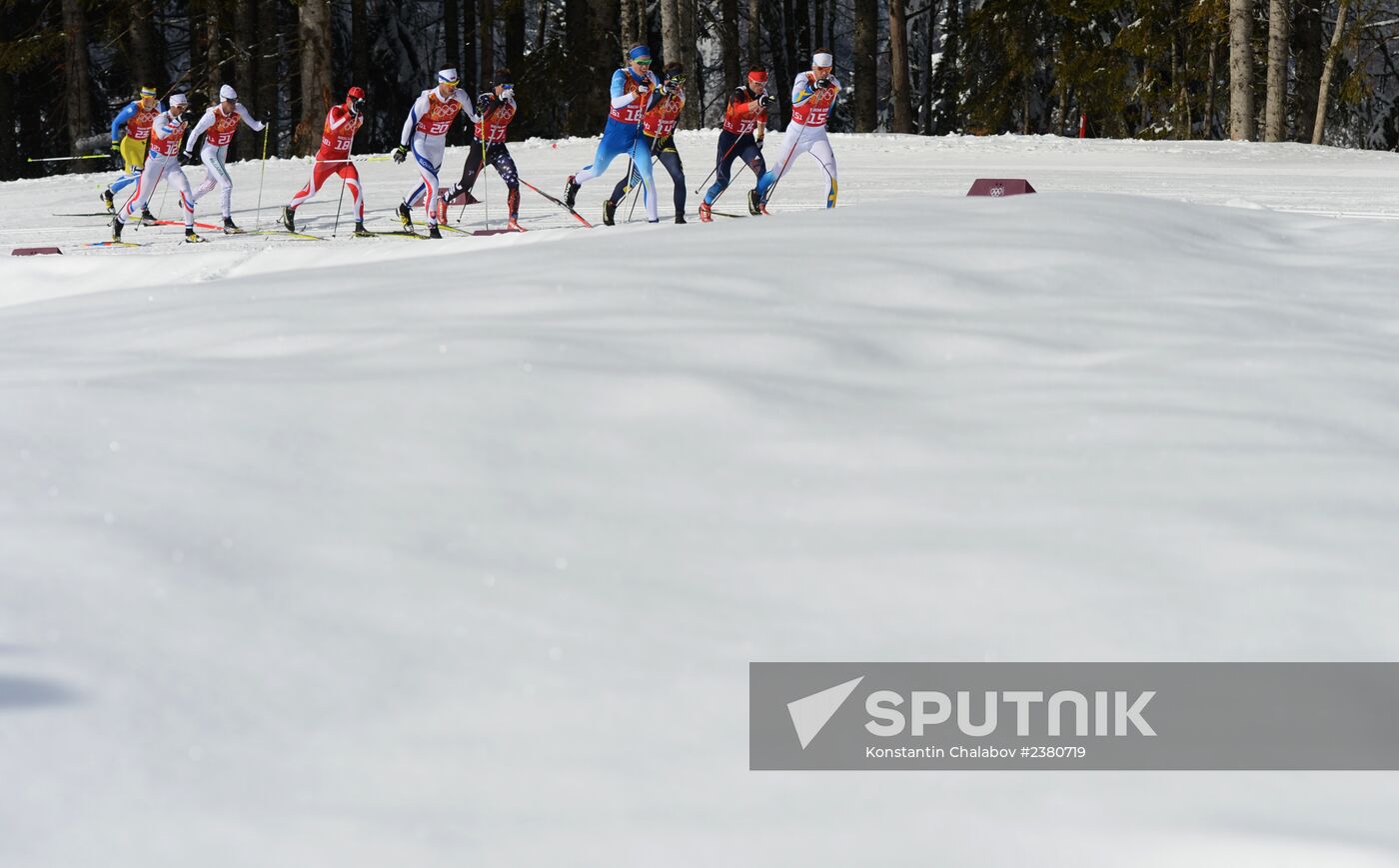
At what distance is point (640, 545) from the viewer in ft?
8.65

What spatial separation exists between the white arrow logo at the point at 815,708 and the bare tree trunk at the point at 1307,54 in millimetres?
26636

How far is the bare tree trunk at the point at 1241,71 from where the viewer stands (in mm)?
21312

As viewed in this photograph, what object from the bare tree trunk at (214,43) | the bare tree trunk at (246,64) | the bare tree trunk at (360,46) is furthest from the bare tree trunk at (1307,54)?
the bare tree trunk at (214,43)

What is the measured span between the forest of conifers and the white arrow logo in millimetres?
21282

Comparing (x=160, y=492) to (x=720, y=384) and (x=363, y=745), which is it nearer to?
(x=363, y=745)

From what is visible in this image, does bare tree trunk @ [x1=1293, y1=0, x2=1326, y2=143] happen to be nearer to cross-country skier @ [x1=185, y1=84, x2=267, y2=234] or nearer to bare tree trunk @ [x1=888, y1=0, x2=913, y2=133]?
bare tree trunk @ [x1=888, y1=0, x2=913, y2=133]

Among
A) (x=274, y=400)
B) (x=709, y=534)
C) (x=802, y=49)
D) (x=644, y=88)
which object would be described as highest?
(x=802, y=49)

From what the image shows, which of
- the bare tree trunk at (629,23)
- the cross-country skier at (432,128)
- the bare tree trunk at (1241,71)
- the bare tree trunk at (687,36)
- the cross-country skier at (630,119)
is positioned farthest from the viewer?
the bare tree trunk at (629,23)

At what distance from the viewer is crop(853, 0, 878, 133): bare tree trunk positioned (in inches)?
1107

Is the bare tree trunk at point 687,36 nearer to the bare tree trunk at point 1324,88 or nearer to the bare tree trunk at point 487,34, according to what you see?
the bare tree trunk at point 487,34

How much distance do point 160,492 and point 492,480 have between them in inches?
23.8

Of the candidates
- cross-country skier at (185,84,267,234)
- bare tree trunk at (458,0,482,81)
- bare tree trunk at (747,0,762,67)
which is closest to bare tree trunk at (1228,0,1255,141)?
bare tree trunk at (747,0,762,67)

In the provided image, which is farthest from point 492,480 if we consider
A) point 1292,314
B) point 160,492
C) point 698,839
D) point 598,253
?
point 1292,314

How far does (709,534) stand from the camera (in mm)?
2688
